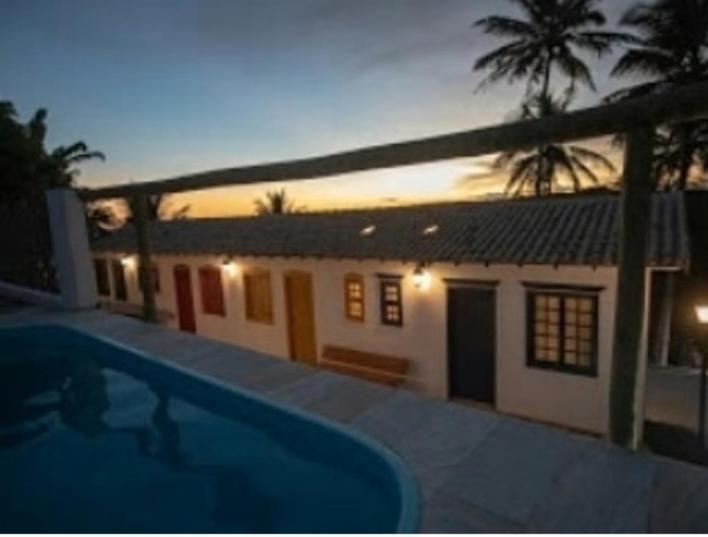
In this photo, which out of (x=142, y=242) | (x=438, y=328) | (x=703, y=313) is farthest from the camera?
(x=438, y=328)

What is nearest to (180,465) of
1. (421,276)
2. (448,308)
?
(421,276)

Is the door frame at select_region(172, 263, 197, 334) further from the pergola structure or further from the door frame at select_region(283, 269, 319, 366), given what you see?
the pergola structure

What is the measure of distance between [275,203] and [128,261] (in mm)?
15368

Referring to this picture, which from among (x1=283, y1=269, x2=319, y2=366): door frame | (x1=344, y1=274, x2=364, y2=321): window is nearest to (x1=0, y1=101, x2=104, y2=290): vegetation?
(x1=283, y1=269, x2=319, y2=366): door frame

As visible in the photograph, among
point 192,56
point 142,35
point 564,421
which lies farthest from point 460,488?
point 192,56

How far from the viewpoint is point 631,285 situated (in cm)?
301

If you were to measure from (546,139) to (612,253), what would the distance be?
6.36 metres

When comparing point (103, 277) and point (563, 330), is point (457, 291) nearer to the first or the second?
point (563, 330)

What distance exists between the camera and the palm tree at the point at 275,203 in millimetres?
32969

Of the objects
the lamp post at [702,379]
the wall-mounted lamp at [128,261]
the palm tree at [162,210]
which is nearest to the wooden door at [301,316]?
the wall-mounted lamp at [128,261]

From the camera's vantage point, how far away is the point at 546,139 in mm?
3199

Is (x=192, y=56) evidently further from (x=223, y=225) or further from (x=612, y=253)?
(x=612, y=253)

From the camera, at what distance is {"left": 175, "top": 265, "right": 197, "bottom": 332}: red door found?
16.6m

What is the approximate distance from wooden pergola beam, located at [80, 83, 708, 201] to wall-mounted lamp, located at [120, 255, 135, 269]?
1419cm
